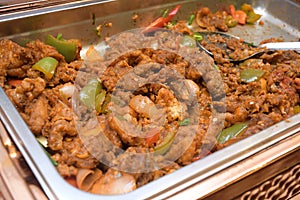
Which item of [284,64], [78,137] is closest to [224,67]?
[284,64]

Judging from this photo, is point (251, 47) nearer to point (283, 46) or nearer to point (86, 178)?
point (283, 46)

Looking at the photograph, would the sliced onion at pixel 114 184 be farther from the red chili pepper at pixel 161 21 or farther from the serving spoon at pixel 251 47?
the red chili pepper at pixel 161 21

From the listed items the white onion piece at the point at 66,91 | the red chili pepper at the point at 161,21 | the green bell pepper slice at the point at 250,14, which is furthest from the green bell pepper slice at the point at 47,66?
the green bell pepper slice at the point at 250,14

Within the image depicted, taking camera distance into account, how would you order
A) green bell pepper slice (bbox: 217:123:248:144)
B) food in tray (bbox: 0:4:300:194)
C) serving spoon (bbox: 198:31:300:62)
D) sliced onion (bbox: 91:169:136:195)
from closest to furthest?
sliced onion (bbox: 91:169:136:195) → food in tray (bbox: 0:4:300:194) → green bell pepper slice (bbox: 217:123:248:144) → serving spoon (bbox: 198:31:300:62)

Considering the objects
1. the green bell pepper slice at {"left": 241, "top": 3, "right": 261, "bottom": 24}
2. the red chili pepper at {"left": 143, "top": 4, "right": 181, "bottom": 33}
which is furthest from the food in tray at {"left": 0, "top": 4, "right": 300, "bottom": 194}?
the green bell pepper slice at {"left": 241, "top": 3, "right": 261, "bottom": 24}

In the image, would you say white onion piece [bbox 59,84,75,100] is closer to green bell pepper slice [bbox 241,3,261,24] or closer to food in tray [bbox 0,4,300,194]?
food in tray [bbox 0,4,300,194]

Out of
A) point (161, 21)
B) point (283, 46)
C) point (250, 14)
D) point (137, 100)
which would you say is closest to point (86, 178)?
point (137, 100)

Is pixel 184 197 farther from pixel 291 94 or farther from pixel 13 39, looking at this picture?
pixel 13 39
